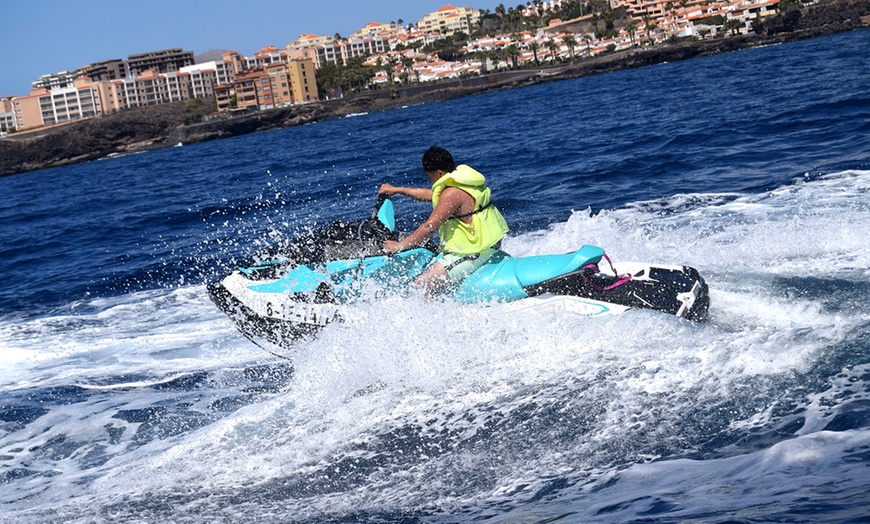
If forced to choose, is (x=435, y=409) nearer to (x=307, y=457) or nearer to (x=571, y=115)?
(x=307, y=457)

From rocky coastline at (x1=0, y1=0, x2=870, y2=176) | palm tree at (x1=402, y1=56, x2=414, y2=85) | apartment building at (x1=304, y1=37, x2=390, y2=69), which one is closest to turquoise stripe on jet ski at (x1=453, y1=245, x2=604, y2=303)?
rocky coastline at (x1=0, y1=0, x2=870, y2=176)

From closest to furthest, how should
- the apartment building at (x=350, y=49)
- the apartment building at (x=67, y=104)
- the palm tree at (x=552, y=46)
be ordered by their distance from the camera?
the palm tree at (x=552, y=46) → the apartment building at (x=67, y=104) → the apartment building at (x=350, y=49)

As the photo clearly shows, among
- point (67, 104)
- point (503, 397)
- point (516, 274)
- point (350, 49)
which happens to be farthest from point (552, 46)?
point (503, 397)

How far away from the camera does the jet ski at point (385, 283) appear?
243 inches

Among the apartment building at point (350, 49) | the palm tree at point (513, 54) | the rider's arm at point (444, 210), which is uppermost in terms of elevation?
the apartment building at point (350, 49)

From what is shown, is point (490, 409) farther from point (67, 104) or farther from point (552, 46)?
point (67, 104)

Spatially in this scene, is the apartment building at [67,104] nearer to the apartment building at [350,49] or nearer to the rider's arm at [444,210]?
the apartment building at [350,49]

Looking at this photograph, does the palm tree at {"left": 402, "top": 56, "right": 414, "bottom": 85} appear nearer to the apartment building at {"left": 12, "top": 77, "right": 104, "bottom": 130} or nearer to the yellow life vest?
the apartment building at {"left": 12, "top": 77, "right": 104, "bottom": 130}

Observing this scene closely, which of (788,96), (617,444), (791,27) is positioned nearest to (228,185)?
(788,96)

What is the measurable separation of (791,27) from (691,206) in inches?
3654

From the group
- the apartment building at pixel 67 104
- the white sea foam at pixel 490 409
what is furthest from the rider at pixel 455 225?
the apartment building at pixel 67 104

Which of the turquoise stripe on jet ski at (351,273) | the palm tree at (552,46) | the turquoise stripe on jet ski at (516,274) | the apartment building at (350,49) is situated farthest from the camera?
the apartment building at (350,49)

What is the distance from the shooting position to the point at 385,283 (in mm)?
6754

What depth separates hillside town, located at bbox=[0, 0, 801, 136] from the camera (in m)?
121
